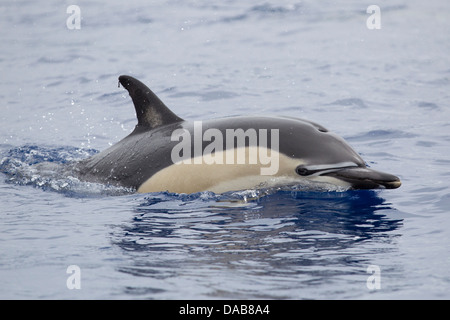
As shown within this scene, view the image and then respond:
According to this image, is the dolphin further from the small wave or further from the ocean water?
the small wave

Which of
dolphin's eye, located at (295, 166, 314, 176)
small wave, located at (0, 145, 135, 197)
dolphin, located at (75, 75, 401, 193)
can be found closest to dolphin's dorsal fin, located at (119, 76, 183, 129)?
dolphin, located at (75, 75, 401, 193)

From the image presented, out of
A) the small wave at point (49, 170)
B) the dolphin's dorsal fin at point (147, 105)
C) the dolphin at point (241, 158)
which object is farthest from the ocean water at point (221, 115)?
the dolphin's dorsal fin at point (147, 105)

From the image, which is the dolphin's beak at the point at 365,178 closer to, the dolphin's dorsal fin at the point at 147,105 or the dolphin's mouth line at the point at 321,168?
the dolphin's mouth line at the point at 321,168

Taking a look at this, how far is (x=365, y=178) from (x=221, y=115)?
7.16 metres

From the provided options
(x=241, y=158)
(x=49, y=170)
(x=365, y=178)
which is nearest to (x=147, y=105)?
(x=241, y=158)

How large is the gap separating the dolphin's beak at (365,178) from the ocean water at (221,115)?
35 centimetres

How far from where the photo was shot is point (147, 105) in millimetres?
9906

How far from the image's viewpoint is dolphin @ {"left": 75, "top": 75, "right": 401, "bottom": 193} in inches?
353

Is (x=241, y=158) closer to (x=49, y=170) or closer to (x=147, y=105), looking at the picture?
(x=147, y=105)

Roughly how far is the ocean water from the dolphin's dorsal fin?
1.01 metres

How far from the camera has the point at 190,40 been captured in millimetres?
22641

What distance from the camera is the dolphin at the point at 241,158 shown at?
897 cm

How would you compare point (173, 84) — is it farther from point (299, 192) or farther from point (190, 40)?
point (299, 192)
